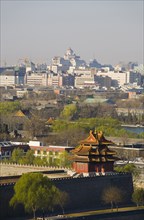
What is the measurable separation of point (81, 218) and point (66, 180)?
260 cm

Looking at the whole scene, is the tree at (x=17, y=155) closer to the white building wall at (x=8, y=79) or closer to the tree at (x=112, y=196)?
the tree at (x=112, y=196)

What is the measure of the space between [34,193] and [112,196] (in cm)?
448

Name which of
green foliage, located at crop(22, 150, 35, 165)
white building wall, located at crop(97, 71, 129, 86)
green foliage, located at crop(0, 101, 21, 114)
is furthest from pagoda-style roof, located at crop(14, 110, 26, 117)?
white building wall, located at crop(97, 71, 129, 86)

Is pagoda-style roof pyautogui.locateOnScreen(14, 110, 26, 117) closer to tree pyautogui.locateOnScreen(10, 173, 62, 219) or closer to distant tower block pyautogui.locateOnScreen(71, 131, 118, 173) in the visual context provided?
distant tower block pyautogui.locateOnScreen(71, 131, 118, 173)

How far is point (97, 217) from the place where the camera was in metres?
32.2

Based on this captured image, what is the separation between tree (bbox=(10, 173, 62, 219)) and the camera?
31391 mm

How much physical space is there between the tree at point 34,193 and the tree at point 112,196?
133 inches

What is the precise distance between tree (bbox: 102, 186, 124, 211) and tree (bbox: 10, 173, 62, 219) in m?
3.38

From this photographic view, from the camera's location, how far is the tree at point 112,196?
1383 inches

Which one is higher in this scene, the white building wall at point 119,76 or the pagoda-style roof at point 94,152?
the pagoda-style roof at point 94,152

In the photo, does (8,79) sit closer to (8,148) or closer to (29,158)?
(8,148)

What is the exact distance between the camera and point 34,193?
31.4 metres

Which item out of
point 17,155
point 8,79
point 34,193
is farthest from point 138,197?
point 8,79

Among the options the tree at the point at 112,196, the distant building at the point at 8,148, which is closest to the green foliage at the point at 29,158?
the distant building at the point at 8,148
